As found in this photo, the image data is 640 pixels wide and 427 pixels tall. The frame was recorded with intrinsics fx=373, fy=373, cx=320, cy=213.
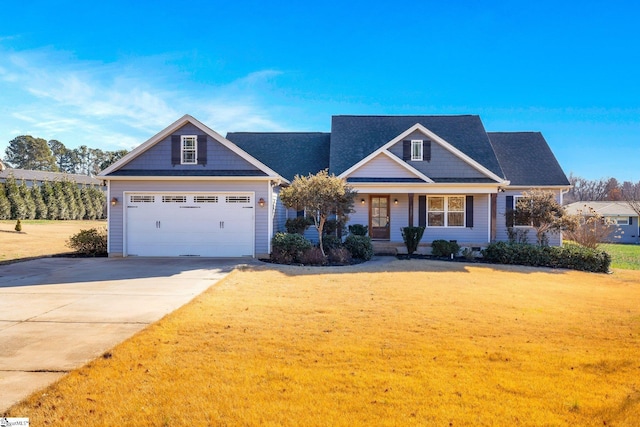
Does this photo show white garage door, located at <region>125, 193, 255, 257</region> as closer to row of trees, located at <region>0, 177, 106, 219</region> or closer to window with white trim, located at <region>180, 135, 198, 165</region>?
window with white trim, located at <region>180, 135, 198, 165</region>

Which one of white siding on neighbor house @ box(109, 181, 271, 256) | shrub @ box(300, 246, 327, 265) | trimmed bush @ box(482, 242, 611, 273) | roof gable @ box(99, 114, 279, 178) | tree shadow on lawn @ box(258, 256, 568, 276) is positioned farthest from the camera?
roof gable @ box(99, 114, 279, 178)

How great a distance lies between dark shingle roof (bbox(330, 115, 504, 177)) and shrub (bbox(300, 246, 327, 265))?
19.8 ft

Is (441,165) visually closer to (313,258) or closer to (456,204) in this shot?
(456,204)

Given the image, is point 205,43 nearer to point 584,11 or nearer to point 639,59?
point 584,11

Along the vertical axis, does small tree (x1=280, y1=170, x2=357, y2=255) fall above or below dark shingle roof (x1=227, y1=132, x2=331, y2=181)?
below

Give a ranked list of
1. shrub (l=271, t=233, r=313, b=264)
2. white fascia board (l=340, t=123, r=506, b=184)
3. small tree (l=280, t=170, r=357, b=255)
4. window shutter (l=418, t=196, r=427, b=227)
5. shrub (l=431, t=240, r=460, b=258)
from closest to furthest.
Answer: small tree (l=280, t=170, r=357, b=255) → shrub (l=271, t=233, r=313, b=264) → shrub (l=431, t=240, r=460, b=258) → white fascia board (l=340, t=123, r=506, b=184) → window shutter (l=418, t=196, r=427, b=227)

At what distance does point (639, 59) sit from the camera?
18516 mm

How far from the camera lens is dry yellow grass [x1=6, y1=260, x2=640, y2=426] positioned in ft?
11.5

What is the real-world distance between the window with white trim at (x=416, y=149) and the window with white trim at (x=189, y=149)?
33.8 feet

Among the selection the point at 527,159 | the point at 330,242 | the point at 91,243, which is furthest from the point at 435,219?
the point at 91,243

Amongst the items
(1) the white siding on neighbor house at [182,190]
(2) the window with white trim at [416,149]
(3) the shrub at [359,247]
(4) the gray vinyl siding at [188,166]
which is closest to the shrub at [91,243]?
(1) the white siding on neighbor house at [182,190]

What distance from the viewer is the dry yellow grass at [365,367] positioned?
349 cm

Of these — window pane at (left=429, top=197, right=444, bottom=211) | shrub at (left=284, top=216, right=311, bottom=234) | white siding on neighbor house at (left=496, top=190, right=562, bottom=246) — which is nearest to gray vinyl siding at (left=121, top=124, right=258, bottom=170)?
shrub at (left=284, top=216, right=311, bottom=234)

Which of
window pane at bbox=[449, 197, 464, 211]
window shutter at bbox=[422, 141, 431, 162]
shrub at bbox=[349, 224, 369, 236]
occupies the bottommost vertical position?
shrub at bbox=[349, 224, 369, 236]
